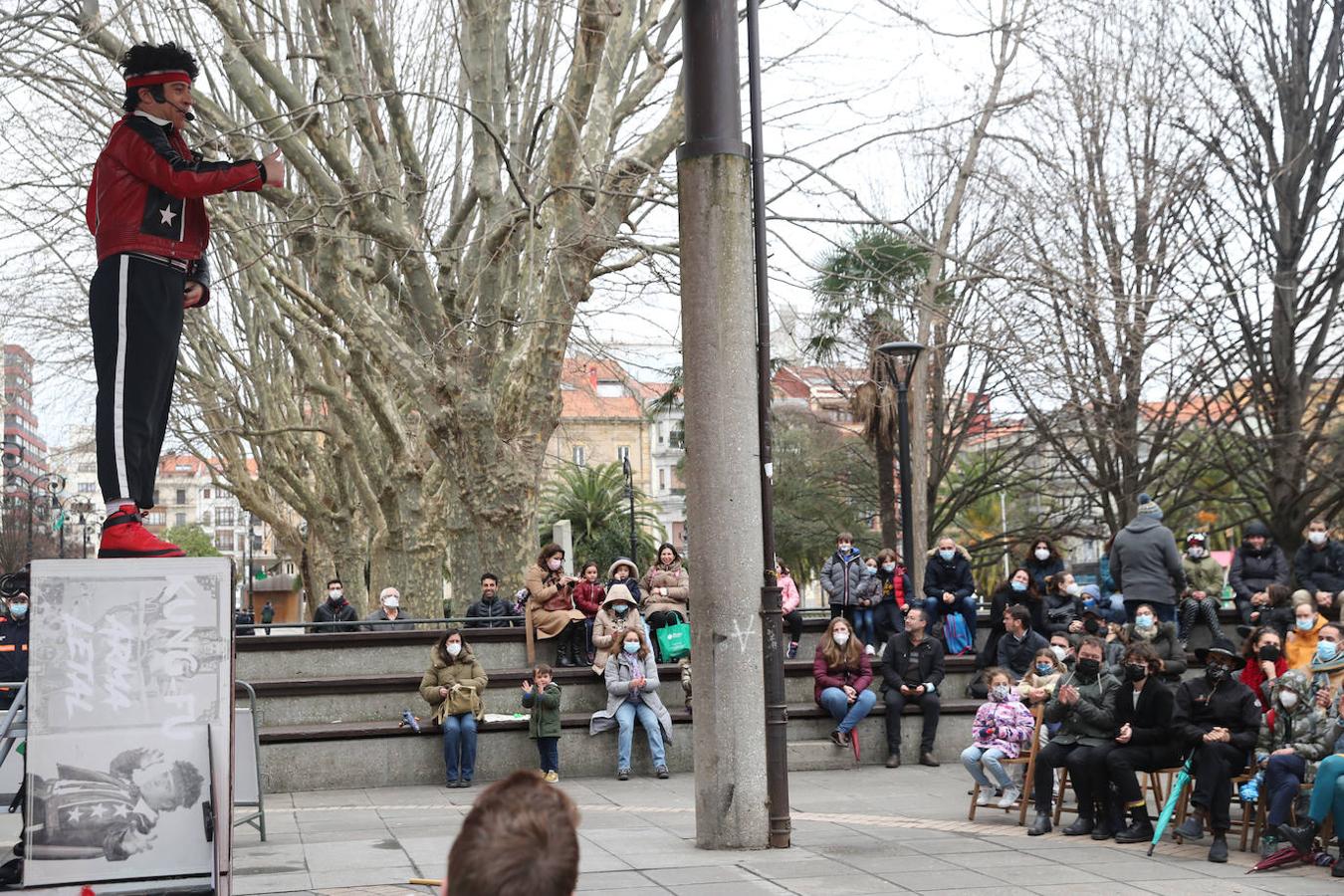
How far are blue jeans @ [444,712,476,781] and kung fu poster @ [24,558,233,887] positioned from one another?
326 inches

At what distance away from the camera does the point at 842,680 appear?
1617 cm

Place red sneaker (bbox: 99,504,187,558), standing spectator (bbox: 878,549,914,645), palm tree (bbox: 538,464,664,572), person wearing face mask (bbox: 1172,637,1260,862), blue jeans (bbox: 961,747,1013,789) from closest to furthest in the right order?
red sneaker (bbox: 99,504,187,558)
person wearing face mask (bbox: 1172,637,1260,862)
blue jeans (bbox: 961,747,1013,789)
standing spectator (bbox: 878,549,914,645)
palm tree (bbox: 538,464,664,572)

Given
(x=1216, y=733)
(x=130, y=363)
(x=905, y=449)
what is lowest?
(x=1216, y=733)

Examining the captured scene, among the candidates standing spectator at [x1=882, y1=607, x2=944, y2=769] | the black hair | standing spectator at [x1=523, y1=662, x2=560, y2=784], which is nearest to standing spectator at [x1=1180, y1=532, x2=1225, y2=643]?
standing spectator at [x1=882, y1=607, x2=944, y2=769]

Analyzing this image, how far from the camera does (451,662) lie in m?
15.2

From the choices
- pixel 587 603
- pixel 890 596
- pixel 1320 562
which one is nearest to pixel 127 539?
pixel 587 603

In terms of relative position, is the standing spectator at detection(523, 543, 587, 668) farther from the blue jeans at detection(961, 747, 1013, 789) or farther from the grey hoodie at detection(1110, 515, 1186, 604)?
the grey hoodie at detection(1110, 515, 1186, 604)

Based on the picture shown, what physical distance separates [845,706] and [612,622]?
2759mm

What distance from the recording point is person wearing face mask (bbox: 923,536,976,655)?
1856 centimetres

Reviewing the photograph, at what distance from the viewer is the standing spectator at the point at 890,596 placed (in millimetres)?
18391

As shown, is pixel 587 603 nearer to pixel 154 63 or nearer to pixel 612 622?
pixel 612 622

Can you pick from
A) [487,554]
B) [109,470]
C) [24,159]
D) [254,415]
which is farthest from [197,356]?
[109,470]

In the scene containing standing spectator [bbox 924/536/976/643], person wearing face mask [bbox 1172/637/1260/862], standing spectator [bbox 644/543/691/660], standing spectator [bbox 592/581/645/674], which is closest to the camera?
person wearing face mask [bbox 1172/637/1260/862]

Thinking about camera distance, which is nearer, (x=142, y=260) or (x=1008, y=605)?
(x=142, y=260)
